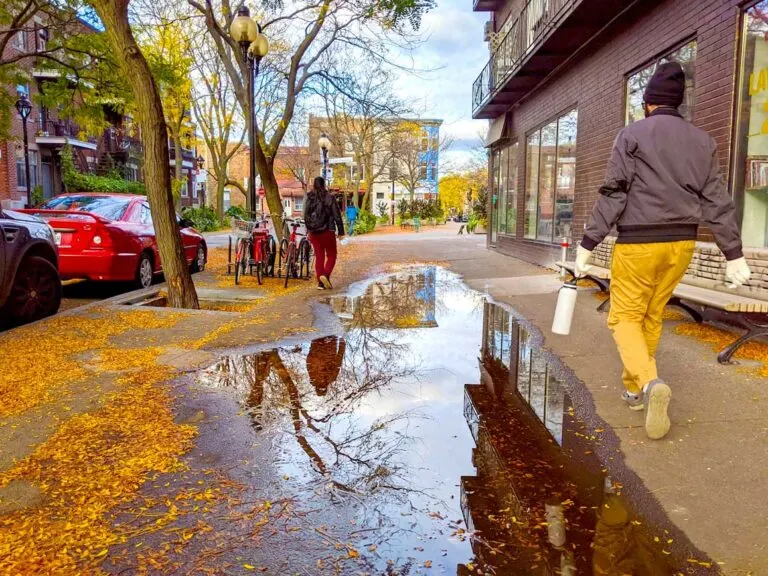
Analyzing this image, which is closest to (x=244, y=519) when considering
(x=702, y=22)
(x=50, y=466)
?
(x=50, y=466)

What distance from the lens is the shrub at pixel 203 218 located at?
122 feet

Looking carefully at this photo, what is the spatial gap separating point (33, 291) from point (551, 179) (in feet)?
34.6

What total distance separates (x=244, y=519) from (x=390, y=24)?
13.6 meters

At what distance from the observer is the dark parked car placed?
6.81m

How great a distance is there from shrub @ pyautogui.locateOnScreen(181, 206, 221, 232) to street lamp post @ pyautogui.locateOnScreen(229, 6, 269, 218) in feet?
80.6

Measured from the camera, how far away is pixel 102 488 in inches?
125

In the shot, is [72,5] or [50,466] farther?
Answer: [72,5]

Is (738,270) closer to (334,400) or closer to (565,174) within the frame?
(334,400)

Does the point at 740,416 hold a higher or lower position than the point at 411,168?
lower

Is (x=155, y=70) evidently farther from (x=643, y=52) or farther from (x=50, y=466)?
(x=50, y=466)

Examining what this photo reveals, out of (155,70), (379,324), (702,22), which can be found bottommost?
(379,324)

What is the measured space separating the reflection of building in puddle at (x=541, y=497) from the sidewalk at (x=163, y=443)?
25 cm

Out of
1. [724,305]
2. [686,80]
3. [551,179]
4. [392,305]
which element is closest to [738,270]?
[724,305]

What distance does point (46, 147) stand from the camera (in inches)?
1310
